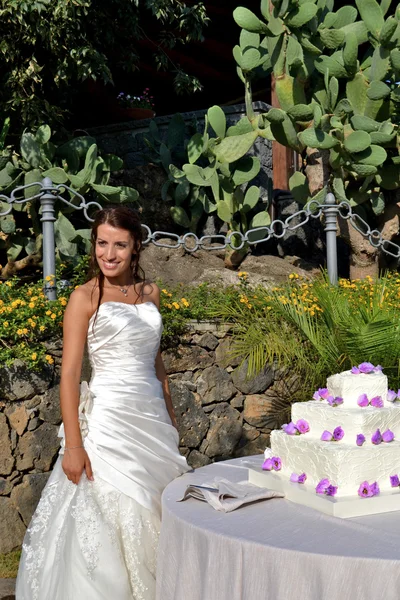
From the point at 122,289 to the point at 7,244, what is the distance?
398 centimetres

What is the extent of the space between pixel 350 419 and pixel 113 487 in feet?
3.24

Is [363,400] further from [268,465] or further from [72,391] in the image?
[72,391]

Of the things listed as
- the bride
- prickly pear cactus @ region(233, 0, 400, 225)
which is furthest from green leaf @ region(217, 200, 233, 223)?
the bride

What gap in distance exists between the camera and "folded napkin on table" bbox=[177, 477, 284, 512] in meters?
2.26

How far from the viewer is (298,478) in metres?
2.36

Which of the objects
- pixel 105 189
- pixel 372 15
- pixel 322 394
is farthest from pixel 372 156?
pixel 322 394

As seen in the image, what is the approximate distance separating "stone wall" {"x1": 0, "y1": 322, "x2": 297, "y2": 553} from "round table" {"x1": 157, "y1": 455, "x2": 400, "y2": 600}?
2.26 m

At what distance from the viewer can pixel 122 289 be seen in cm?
317

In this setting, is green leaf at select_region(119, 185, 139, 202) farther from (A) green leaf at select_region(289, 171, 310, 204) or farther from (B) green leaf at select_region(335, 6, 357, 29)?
(B) green leaf at select_region(335, 6, 357, 29)

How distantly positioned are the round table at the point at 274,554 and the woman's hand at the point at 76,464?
0.54 metres

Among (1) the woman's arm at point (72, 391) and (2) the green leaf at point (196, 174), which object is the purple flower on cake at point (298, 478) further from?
(2) the green leaf at point (196, 174)

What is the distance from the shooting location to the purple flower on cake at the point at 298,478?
2354 millimetres

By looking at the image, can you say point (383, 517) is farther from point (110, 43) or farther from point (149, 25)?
point (149, 25)

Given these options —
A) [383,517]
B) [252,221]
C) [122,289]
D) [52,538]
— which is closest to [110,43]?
[252,221]
